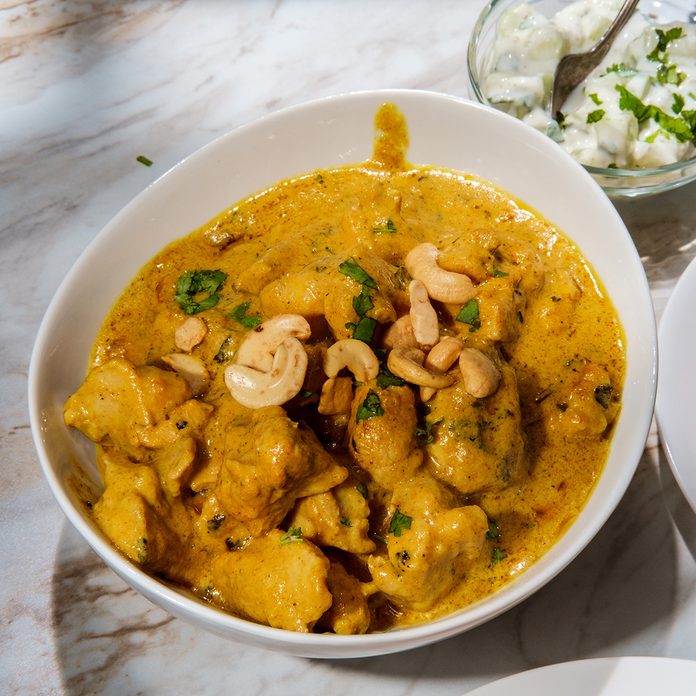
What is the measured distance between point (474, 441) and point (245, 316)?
2.37 ft

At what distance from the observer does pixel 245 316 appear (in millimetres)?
2188

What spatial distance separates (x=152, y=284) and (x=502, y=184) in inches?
43.2

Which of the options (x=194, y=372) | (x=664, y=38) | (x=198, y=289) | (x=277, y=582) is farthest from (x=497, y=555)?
(x=664, y=38)

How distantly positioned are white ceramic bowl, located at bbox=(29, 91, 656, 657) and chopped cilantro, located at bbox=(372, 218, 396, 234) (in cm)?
35

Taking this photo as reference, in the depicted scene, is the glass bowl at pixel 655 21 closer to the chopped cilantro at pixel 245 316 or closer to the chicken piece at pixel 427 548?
the chopped cilantro at pixel 245 316

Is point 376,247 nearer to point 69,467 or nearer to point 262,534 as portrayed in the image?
point 262,534

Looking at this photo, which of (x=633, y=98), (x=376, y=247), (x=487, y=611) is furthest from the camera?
(x=633, y=98)

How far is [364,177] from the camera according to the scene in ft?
8.34

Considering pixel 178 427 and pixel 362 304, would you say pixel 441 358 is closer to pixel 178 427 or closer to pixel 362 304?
pixel 362 304

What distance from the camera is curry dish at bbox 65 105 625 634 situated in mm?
1770

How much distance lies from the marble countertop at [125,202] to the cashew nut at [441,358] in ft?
2.28

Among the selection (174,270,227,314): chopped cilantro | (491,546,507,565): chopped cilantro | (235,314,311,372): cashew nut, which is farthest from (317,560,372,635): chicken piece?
(174,270,227,314): chopped cilantro

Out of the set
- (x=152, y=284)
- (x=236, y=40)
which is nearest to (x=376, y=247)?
(x=152, y=284)

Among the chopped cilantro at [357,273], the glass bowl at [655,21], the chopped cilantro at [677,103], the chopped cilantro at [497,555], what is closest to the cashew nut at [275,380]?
the chopped cilantro at [357,273]
